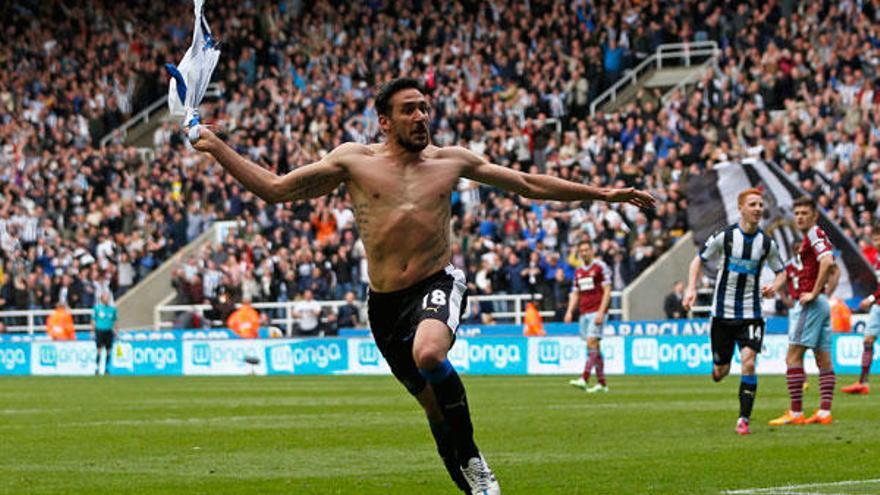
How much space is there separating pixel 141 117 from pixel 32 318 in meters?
9.78

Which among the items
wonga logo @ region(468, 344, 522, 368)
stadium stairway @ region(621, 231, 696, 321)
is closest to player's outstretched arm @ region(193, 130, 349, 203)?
wonga logo @ region(468, 344, 522, 368)

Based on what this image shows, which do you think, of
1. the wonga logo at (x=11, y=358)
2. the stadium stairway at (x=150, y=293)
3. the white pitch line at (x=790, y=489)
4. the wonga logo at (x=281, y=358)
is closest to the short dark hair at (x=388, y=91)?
the white pitch line at (x=790, y=489)

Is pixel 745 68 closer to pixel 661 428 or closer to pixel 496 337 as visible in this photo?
pixel 496 337

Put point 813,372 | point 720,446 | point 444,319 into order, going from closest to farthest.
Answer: point 444,319, point 720,446, point 813,372

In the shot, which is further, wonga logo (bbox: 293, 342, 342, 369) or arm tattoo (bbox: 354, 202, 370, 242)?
wonga logo (bbox: 293, 342, 342, 369)

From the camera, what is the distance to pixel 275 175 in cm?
944

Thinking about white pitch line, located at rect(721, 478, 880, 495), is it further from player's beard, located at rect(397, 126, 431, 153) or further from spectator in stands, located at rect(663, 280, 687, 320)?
spectator in stands, located at rect(663, 280, 687, 320)

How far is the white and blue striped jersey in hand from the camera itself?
1611 cm

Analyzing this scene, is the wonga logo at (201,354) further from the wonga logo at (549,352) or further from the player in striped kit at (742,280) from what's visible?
the player in striped kit at (742,280)

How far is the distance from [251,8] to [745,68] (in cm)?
1835

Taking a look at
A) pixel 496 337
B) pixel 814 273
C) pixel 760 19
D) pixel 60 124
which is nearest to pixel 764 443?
pixel 814 273

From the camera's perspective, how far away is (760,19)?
3784cm

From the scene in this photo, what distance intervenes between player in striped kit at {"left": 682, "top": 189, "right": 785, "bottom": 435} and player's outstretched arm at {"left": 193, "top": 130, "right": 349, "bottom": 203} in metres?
7.01

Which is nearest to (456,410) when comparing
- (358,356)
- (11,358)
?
(358,356)
